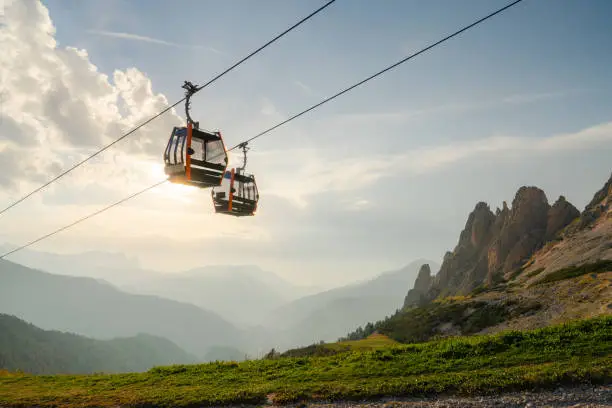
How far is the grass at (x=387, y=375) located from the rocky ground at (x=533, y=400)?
0.52m

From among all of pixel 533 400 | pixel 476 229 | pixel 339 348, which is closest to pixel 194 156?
pixel 533 400

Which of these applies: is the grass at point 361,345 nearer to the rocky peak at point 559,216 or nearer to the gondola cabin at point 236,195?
the gondola cabin at point 236,195

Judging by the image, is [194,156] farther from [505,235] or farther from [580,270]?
[505,235]

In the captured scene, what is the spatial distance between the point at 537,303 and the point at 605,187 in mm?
76708

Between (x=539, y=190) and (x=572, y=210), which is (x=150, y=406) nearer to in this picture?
(x=572, y=210)

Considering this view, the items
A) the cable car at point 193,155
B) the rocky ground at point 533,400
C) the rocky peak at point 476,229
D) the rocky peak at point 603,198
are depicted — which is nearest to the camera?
the rocky ground at point 533,400

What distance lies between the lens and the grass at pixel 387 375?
14148 millimetres

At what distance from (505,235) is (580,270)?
54.9 meters

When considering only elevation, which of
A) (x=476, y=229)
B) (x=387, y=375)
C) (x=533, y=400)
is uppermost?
(x=476, y=229)

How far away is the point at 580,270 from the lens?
64500mm

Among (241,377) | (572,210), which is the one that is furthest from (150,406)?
(572,210)

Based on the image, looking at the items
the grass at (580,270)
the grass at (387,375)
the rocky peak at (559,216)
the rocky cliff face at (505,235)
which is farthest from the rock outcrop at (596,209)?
the grass at (387,375)

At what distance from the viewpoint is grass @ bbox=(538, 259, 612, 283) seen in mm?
60141

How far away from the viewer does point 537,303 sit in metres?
50.7
